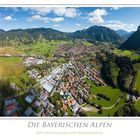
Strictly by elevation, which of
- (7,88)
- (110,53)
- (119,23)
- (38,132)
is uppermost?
(119,23)

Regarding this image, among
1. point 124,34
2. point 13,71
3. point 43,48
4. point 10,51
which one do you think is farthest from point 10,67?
point 124,34

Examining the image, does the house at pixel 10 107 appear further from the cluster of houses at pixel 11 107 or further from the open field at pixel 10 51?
the open field at pixel 10 51

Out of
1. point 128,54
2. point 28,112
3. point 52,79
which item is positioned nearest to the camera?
point 28,112

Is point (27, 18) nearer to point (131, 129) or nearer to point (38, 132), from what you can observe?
point (38, 132)

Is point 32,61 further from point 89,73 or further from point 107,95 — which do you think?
point 107,95

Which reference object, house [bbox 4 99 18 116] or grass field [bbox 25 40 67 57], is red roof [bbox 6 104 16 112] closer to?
house [bbox 4 99 18 116]

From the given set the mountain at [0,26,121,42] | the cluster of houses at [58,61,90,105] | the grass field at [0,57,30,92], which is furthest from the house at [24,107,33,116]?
the mountain at [0,26,121,42]

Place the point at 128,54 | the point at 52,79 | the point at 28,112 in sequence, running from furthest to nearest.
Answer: the point at 128,54, the point at 52,79, the point at 28,112
